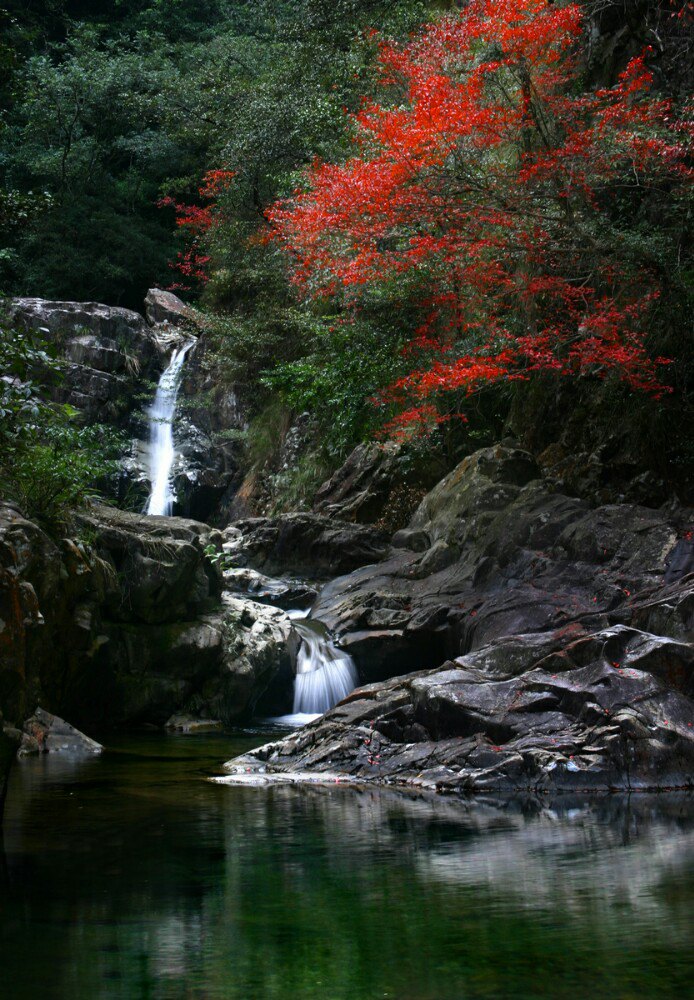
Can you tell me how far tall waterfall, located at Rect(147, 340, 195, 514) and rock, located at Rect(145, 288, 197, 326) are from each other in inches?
49.7

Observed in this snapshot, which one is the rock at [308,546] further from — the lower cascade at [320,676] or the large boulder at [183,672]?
the large boulder at [183,672]

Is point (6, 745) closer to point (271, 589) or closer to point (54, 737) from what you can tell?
point (54, 737)

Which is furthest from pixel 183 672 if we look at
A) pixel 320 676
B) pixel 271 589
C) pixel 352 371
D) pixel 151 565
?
pixel 352 371

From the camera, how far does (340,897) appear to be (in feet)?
15.4

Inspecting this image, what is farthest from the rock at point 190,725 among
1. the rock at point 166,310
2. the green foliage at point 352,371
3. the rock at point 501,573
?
the rock at point 166,310

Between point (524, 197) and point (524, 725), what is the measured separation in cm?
695

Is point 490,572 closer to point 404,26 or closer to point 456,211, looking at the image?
point 456,211

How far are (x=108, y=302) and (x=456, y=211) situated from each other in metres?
19.1

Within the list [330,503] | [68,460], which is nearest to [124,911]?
[68,460]

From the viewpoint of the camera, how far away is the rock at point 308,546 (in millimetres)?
16750

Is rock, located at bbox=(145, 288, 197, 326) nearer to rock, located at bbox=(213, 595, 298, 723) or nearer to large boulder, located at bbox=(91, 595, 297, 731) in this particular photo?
rock, located at bbox=(213, 595, 298, 723)

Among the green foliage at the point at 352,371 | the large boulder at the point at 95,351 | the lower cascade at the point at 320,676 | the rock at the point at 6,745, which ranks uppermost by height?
the large boulder at the point at 95,351

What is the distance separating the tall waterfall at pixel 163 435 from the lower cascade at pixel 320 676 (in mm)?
9418

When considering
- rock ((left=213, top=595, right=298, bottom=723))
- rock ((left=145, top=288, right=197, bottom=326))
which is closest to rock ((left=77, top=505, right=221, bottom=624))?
rock ((left=213, top=595, right=298, bottom=723))
